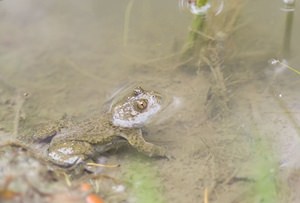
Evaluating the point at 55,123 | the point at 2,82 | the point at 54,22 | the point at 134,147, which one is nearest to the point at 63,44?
the point at 54,22

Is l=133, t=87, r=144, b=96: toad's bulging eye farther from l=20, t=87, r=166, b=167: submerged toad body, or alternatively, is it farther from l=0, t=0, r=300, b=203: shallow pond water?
l=0, t=0, r=300, b=203: shallow pond water

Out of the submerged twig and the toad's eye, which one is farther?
the submerged twig

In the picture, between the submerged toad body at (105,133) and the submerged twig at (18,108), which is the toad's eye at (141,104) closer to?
the submerged toad body at (105,133)

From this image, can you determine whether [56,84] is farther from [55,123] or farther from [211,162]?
[211,162]

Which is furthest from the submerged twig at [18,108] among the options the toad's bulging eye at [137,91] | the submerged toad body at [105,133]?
the toad's bulging eye at [137,91]

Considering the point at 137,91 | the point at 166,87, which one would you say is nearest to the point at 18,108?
the point at 137,91

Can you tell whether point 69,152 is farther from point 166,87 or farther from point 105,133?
point 166,87

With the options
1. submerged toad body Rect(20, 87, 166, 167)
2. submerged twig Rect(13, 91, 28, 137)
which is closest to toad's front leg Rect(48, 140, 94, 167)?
submerged toad body Rect(20, 87, 166, 167)
